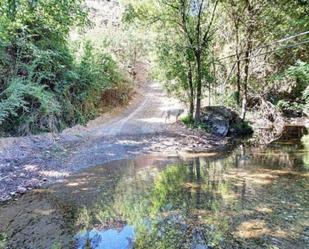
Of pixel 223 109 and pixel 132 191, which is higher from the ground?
pixel 223 109

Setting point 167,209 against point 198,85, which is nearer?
point 167,209

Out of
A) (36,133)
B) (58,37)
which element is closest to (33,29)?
(58,37)

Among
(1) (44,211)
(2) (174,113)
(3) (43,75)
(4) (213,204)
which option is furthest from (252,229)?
(2) (174,113)

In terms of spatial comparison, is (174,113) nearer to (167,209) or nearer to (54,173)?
(54,173)

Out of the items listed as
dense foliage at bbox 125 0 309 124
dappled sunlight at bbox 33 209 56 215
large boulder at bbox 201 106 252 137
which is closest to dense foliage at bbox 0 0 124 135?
dense foliage at bbox 125 0 309 124

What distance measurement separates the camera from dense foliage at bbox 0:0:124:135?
32.8ft

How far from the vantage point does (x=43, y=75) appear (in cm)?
1163

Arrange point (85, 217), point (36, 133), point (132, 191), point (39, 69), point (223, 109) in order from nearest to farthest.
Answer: point (85, 217), point (132, 191), point (36, 133), point (39, 69), point (223, 109)

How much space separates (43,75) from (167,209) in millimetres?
7115

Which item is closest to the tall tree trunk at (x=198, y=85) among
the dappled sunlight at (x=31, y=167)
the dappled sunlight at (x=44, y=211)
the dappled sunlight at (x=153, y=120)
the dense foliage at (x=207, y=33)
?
the dense foliage at (x=207, y=33)

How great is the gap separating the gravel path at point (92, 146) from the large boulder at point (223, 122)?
85cm

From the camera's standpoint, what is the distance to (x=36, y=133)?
1127 centimetres

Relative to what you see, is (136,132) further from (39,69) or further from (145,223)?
(145,223)

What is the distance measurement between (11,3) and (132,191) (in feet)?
15.9
